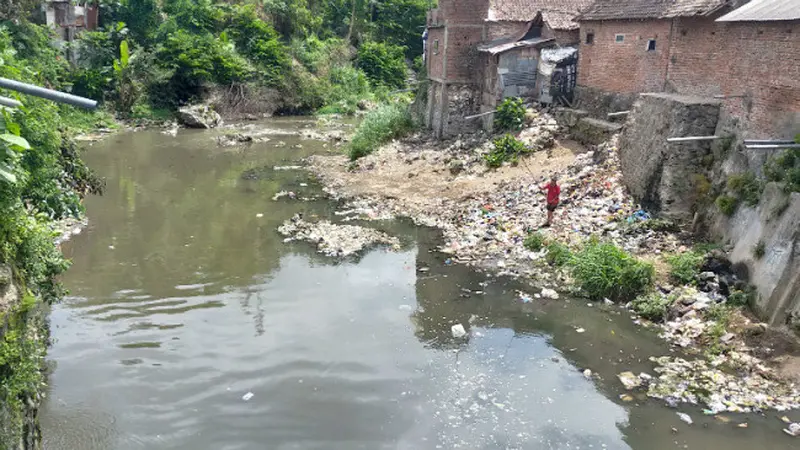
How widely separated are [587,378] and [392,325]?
2.67 meters

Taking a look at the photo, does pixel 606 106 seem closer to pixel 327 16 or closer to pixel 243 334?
pixel 243 334

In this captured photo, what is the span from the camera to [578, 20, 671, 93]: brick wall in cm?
1291

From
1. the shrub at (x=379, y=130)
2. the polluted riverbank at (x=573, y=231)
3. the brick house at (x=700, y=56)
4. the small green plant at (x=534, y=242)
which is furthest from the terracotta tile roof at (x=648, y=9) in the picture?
the shrub at (x=379, y=130)

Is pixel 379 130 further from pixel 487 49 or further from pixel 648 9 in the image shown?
pixel 648 9

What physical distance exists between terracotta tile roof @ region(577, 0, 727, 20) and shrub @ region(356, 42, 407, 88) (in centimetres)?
2108

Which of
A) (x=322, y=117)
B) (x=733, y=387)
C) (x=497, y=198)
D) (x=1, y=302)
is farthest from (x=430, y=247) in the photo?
(x=322, y=117)

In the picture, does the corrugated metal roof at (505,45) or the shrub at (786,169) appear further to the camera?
the corrugated metal roof at (505,45)

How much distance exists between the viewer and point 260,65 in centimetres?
2939

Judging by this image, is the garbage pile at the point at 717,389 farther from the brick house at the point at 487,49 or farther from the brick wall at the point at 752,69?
the brick house at the point at 487,49

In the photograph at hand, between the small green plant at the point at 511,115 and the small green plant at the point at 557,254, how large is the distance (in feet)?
22.5

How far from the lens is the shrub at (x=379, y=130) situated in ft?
61.5

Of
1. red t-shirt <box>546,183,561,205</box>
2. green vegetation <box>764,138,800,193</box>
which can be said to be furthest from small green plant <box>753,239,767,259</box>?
red t-shirt <box>546,183,561,205</box>

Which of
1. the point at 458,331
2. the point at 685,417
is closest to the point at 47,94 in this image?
the point at 458,331

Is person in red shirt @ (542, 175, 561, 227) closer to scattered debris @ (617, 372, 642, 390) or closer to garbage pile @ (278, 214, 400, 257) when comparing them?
garbage pile @ (278, 214, 400, 257)
